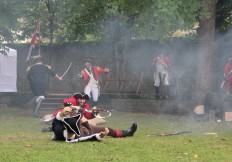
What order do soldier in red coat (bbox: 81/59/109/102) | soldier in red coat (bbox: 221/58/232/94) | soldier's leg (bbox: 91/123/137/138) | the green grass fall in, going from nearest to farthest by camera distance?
the green grass, soldier's leg (bbox: 91/123/137/138), soldier in red coat (bbox: 221/58/232/94), soldier in red coat (bbox: 81/59/109/102)

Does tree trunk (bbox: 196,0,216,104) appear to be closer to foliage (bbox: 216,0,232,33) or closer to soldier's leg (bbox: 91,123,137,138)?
foliage (bbox: 216,0,232,33)

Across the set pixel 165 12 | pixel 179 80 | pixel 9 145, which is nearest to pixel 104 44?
pixel 179 80

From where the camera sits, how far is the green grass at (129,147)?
798 cm

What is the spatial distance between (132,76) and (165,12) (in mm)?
9706

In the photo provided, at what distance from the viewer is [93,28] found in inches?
885

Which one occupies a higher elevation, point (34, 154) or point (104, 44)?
point (104, 44)

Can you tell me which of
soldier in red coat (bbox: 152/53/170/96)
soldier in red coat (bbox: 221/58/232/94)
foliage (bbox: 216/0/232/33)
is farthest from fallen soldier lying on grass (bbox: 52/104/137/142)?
soldier in red coat (bbox: 152/53/170/96)

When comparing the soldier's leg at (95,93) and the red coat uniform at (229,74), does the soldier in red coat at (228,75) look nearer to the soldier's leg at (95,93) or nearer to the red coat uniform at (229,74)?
the red coat uniform at (229,74)

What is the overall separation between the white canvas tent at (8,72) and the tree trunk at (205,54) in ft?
31.7

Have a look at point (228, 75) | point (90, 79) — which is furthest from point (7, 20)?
point (228, 75)

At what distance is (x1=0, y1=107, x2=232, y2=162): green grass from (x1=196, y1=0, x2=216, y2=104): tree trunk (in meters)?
3.82

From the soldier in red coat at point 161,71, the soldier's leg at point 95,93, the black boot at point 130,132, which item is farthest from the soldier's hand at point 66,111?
the soldier in red coat at point 161,71

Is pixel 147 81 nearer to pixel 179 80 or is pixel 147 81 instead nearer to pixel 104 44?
pixel 179 80

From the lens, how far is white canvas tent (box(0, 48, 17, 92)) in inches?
890
